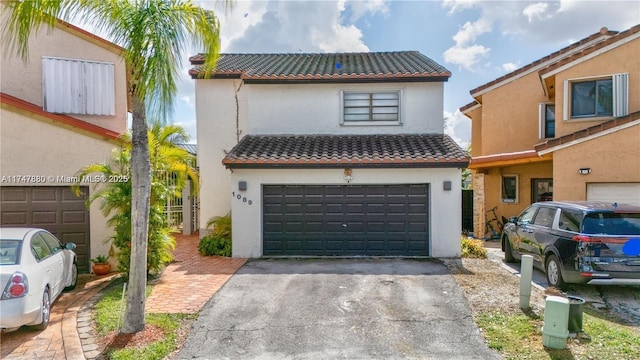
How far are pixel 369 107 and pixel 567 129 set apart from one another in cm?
695

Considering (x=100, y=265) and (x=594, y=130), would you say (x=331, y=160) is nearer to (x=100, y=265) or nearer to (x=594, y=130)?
(x=100, y=265)

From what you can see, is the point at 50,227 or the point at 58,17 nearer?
the point at 58,17

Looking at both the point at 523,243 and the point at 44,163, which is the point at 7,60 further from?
the point at 523,243

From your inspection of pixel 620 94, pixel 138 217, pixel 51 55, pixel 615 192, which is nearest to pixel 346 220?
pixel 138 217

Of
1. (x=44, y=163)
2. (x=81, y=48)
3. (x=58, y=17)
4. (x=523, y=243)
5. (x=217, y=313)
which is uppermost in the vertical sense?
(x=81, y=48)

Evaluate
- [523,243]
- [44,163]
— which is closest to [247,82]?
[44,163]

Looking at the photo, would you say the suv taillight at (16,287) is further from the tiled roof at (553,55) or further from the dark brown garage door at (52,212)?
the tiled roof at (553,55)

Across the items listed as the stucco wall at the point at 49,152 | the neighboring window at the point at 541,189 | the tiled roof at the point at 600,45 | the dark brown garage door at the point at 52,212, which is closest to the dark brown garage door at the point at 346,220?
the stucco wall at the point at 49,152

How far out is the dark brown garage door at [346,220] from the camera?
11211 millimetres

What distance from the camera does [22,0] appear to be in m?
5.51

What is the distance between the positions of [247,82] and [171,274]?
6.82 meters

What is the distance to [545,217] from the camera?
352 inches

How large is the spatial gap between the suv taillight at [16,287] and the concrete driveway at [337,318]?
256cm

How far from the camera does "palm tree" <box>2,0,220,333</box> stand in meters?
5.49
